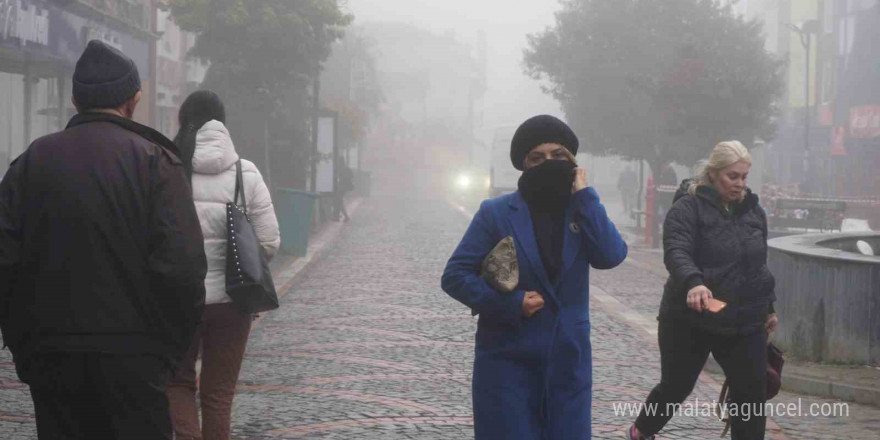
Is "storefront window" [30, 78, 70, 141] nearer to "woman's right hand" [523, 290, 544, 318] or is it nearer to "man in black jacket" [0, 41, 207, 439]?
"man in black jacket" [0, 41, 207, 439]

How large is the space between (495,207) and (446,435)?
104 inches

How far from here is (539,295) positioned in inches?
153

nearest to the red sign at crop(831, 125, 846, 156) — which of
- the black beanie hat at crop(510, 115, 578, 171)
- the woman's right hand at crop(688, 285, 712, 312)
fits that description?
the woman's right hand at crop(688, 285, 712, 312)

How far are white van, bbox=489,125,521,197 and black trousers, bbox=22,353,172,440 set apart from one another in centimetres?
3925

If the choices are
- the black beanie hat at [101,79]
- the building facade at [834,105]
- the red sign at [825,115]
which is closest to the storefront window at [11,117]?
the black beanie hat at [101,79]

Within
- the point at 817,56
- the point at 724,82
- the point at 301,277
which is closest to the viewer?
the point at 301,277

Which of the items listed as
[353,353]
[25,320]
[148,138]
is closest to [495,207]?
[148,138]

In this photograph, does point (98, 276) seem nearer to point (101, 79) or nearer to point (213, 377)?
point (101, 79)

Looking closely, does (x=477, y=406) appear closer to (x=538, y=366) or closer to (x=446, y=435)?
(x=538, y=366)

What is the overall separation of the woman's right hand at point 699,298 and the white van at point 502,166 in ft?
123

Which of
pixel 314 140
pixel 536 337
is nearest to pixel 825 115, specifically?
pixel 314 140

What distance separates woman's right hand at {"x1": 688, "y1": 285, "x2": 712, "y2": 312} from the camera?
204 inches

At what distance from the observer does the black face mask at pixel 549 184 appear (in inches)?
156

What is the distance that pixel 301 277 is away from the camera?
1612 centimetres
